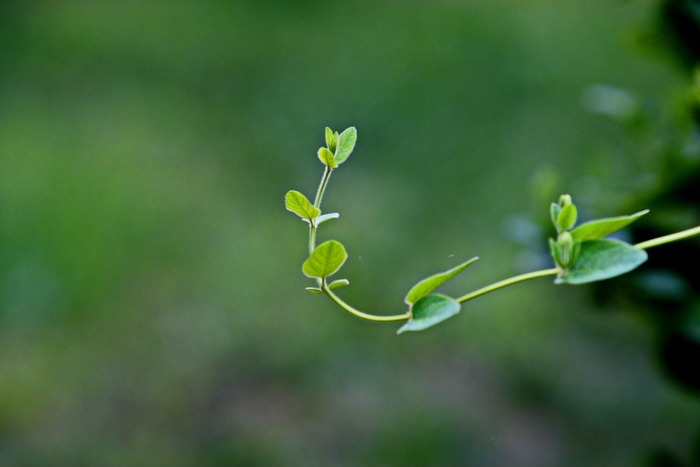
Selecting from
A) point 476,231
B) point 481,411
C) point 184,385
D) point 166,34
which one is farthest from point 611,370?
point 166,34

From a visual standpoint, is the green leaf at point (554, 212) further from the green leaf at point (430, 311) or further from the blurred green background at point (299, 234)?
the blurred green background at point (299, 234)

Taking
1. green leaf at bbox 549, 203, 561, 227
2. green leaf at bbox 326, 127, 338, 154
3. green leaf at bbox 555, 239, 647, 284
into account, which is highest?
green leaf at bbox 326, 127, 338, 154

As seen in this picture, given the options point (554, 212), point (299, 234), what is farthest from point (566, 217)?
point (299, 234)

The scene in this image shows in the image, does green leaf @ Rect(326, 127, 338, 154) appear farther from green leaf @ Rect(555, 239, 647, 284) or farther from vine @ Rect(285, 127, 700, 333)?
green leaf @ Rect(555, 239, 647, 284)

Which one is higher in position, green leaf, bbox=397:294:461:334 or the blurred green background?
the blurred green background

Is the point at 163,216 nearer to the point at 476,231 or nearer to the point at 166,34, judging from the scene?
the point at 476,231

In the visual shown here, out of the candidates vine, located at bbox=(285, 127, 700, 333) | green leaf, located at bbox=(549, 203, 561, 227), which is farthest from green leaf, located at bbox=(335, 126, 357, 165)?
green leaf, located at bbox=(549, 203, 561, 227)
